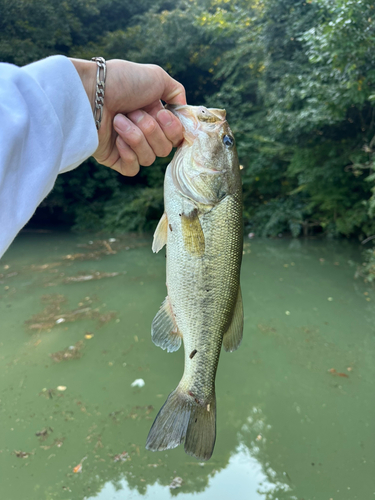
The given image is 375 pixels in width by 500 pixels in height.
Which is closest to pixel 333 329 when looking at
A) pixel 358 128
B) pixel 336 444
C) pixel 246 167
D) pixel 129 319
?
pixel 336 444

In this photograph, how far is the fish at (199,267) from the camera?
138 centimetres

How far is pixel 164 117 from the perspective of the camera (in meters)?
1.45

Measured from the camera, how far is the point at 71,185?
13484 millimetres

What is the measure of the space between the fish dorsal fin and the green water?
1.48 meters

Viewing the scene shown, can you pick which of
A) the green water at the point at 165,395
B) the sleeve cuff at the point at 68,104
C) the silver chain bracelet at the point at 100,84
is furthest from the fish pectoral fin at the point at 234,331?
the green water at the point at 165,395

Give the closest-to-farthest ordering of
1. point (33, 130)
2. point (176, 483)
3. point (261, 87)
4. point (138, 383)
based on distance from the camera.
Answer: point (33, 130), point (176, 483), point (138, 383), point (261, 87)

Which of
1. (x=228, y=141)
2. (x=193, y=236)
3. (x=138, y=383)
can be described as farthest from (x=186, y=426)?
(x=138, y=383)

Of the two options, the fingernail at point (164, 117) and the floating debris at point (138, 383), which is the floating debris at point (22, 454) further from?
the fingernail at point (164, 117)

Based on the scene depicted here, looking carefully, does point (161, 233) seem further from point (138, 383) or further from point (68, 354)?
point (68, 354)

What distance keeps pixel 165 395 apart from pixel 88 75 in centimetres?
263

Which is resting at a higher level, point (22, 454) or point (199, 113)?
point (199, 113)

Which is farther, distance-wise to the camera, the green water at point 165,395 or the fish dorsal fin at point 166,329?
the green water at point 165,395

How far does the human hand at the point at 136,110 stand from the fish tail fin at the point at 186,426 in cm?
107

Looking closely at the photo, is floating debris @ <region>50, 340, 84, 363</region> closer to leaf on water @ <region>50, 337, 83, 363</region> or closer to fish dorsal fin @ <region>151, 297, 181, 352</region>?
leaf on water @ <region>50, 337, 83, 363</region>
